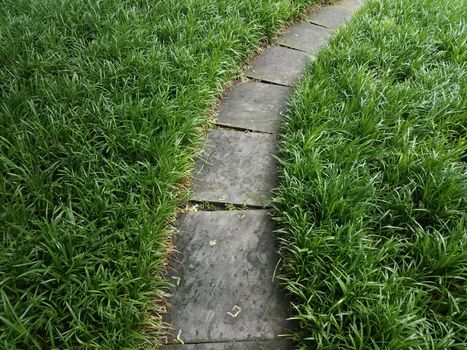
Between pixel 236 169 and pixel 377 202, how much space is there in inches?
34.1

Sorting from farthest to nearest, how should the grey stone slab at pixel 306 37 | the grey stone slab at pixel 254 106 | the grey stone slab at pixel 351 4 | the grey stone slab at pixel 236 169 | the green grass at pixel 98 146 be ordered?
1. the grey stone slab at pixel 351 4
2. the grey stone slab at pixel 306 37
3. the grey stone slab at pixel 254 106
4. the grey stone slab at pixel 236 169
5. the green grass at pixel 98 146

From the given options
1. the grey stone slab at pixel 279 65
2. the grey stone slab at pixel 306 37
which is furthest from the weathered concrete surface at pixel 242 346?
the grey stone slab at pixel 306 37

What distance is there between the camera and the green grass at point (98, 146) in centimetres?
161

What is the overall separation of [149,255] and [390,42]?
284 cm

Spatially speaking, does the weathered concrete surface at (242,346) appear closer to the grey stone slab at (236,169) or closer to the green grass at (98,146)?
the green grass at (98,146)

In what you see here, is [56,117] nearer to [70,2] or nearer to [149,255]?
[149,255]

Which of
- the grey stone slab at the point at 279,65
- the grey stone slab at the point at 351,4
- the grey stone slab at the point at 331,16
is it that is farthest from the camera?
the grey stone slab at the point at 351,4

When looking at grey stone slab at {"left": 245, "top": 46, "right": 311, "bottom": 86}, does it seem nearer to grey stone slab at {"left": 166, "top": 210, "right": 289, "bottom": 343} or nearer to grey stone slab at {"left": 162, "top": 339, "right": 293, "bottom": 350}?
grey stone slab at {"left": 166, "top": 210, "right": 289, "bottom": 343}

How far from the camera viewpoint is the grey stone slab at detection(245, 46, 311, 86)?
132 inches

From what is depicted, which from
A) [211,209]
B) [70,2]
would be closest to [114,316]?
[211,209]

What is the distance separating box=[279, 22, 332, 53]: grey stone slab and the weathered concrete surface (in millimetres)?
2928

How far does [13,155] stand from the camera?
7.04ft

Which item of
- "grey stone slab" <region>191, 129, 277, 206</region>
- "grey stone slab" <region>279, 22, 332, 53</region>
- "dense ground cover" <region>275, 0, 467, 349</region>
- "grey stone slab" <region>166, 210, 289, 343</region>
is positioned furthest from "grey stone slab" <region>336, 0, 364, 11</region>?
"grey stone slab" <region>166, 210, 289, 343</region>

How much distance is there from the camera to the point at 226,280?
1872 mm
